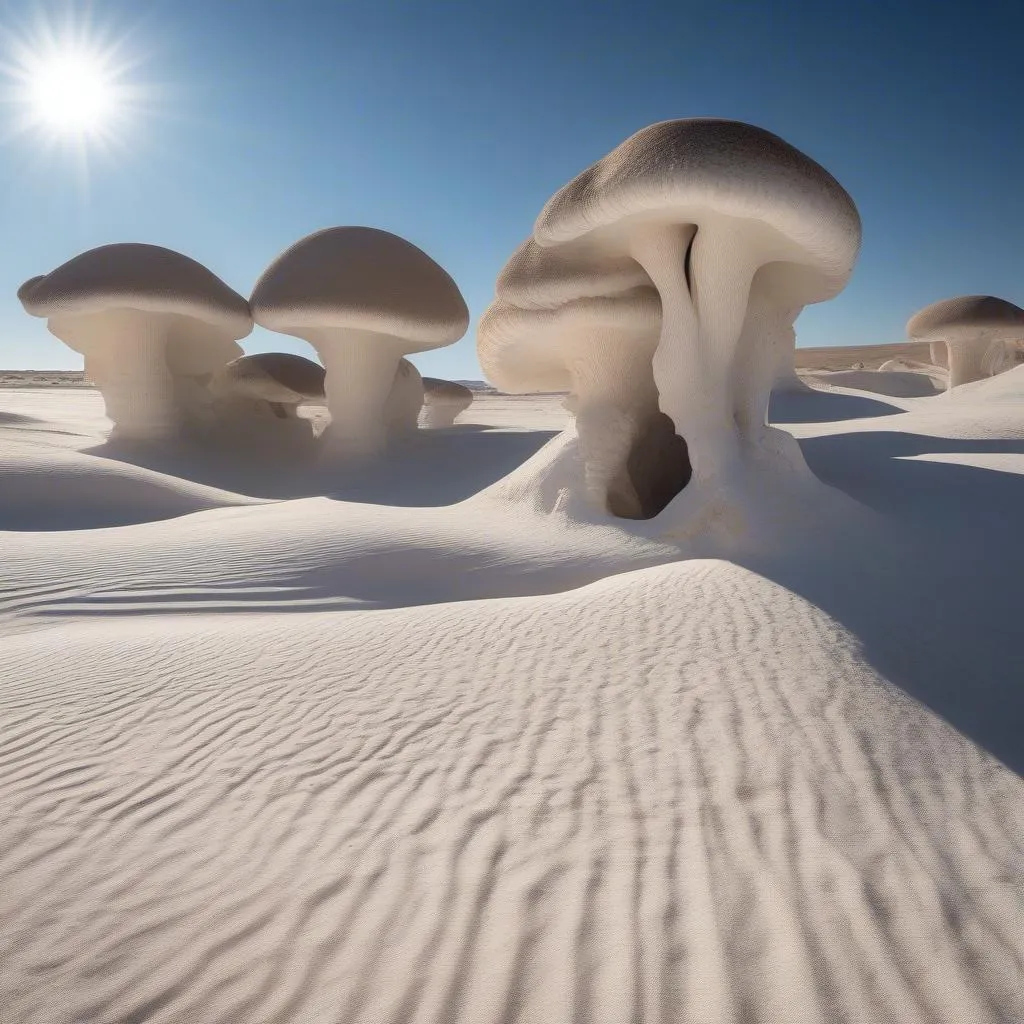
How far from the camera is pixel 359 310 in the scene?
1245 cm

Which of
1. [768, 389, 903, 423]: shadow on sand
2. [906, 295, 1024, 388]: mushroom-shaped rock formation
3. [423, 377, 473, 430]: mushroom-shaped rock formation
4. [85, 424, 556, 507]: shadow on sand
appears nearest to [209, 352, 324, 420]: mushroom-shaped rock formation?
[85, 424, 556, 507]: shadow on sand

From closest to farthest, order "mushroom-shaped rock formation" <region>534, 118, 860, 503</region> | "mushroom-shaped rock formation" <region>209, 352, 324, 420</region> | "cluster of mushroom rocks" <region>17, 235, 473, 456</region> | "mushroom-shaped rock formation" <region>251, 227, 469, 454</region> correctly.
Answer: "mushroom-shaped rock formation" <region>534, 118, 860, 503</region>, "mushroom-shaped rock formation" <region>251, 227, 469, 454</region>, "cluster of mushroom rocks" <region>17, 235, 473, 456</region>, "mushroom-shaped rock formation" <region>209, 352, 324, 420</region>

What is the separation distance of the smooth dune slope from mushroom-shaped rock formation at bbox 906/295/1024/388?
1789 cm

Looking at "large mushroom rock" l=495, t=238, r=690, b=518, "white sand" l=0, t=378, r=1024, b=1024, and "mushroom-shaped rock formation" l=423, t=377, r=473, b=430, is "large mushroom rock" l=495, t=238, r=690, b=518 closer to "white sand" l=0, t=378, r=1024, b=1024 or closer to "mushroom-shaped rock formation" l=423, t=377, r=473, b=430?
"white sand" l=0, t=378, r=1024, b=1024

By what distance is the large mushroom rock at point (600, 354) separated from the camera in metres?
7.91

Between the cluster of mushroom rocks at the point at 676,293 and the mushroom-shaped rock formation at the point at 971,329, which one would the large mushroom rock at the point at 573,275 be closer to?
the cluster of mushroom rocks at the point at 676,293

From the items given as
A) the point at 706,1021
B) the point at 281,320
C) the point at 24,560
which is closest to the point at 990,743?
the point at 706,1021

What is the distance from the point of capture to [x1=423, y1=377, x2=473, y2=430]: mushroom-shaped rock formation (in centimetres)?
2147

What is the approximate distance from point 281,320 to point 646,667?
37.8 ft

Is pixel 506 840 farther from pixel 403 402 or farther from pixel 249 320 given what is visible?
pixel 403 402

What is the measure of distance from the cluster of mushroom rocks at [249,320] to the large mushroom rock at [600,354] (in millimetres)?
4366

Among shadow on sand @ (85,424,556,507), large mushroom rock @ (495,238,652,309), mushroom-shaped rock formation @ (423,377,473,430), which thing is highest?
mushroom-shaped rock formation @ (423,377,473,430)

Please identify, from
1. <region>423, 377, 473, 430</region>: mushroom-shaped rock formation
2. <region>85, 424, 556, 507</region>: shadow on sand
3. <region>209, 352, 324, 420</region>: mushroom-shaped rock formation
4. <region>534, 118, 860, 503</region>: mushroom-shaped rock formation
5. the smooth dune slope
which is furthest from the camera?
<region>423, 377, 473, 430</region>: mushroom-shaped rock formation

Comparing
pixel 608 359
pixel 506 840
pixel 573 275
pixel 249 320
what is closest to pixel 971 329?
pixel 608 359
